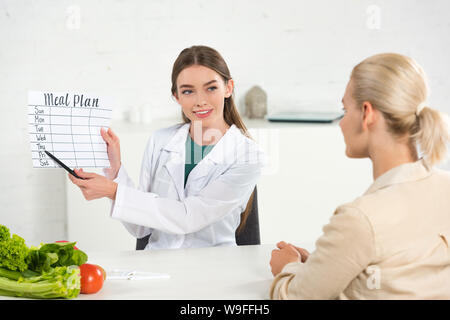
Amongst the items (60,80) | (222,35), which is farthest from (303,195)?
(60,80)

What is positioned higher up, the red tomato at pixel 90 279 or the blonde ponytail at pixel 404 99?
the blonde ponytail at pixel 404 99

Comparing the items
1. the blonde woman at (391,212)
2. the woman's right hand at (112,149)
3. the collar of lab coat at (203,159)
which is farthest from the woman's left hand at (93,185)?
the blonde woman at (391,212)

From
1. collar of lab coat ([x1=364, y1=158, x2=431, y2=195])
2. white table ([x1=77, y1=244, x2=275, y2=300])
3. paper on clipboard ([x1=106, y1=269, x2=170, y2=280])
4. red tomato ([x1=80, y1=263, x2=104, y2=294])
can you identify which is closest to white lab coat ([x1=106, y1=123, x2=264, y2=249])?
white table ([x1=77, y1=244, x2=275, y2=300])

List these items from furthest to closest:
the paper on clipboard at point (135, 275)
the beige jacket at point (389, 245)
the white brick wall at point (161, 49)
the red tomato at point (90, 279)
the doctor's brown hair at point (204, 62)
Answer: the white brick wall at point (161, 49), the doctor's brown hair at point (204, 62), the paper on clipboard at point (135, 275), the red tomato at point (90, 279), the beige jacket at point (389, 245)

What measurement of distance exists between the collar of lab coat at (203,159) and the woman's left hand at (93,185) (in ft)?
1.31

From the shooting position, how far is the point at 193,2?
303 cm

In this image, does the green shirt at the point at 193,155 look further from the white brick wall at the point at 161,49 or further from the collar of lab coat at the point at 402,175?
the white brick wall at the point at 161,49

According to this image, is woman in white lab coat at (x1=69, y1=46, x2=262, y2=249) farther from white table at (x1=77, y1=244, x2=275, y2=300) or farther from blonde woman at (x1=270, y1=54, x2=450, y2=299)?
blonde woman at (x1=270, y1=54, x2=450, y2=299)

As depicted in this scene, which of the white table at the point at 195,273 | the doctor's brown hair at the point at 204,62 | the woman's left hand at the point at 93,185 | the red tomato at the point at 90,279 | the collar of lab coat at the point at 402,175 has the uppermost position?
the doctor's brown hair at the point at 204,62

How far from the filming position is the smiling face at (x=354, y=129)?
3.83ft

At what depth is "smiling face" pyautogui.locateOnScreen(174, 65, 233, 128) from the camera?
1930 mm

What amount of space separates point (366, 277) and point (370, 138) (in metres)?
0.29

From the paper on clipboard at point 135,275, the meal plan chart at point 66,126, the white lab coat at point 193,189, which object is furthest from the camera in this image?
the white lab coat at point 193,189

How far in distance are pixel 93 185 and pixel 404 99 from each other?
892 millimetres
